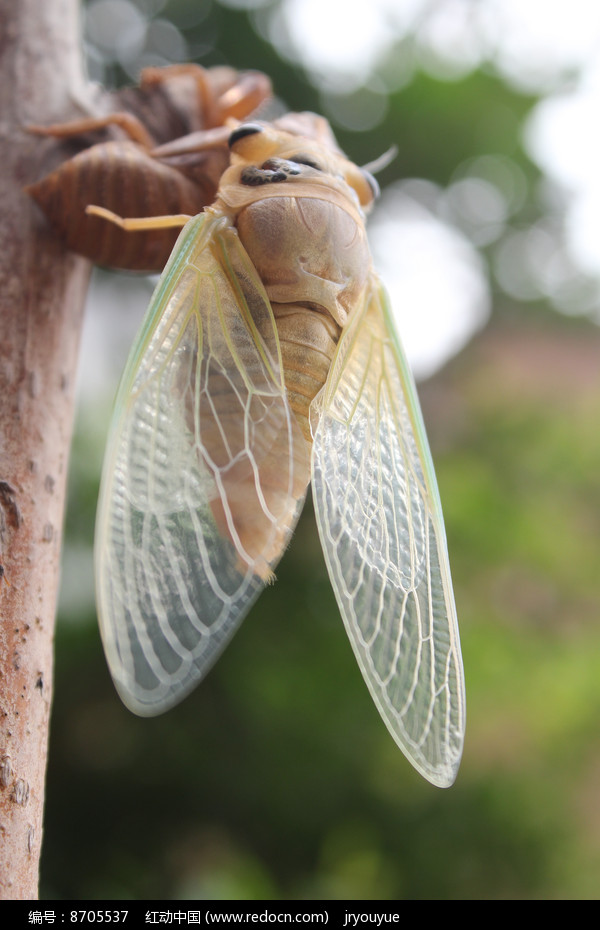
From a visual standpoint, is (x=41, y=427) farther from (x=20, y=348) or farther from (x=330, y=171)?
(x=330, y=171)

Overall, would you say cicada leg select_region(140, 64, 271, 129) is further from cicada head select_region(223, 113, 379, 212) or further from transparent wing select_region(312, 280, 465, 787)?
transparent wing select_region(312, 280, 465, 787)

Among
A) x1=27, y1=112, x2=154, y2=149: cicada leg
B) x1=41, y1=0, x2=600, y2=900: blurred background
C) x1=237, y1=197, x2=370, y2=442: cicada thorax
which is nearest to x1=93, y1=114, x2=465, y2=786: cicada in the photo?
x1=237, y1=197, x2=370, y2=442: cicada thorax

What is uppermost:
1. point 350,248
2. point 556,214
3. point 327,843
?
point 556,214

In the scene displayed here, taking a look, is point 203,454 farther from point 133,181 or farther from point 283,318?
point 133,181

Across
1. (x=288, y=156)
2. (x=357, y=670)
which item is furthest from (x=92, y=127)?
(x=357, y=670)

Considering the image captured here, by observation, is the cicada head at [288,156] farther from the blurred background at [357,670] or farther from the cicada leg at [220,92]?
the blurred background at [357,670]
